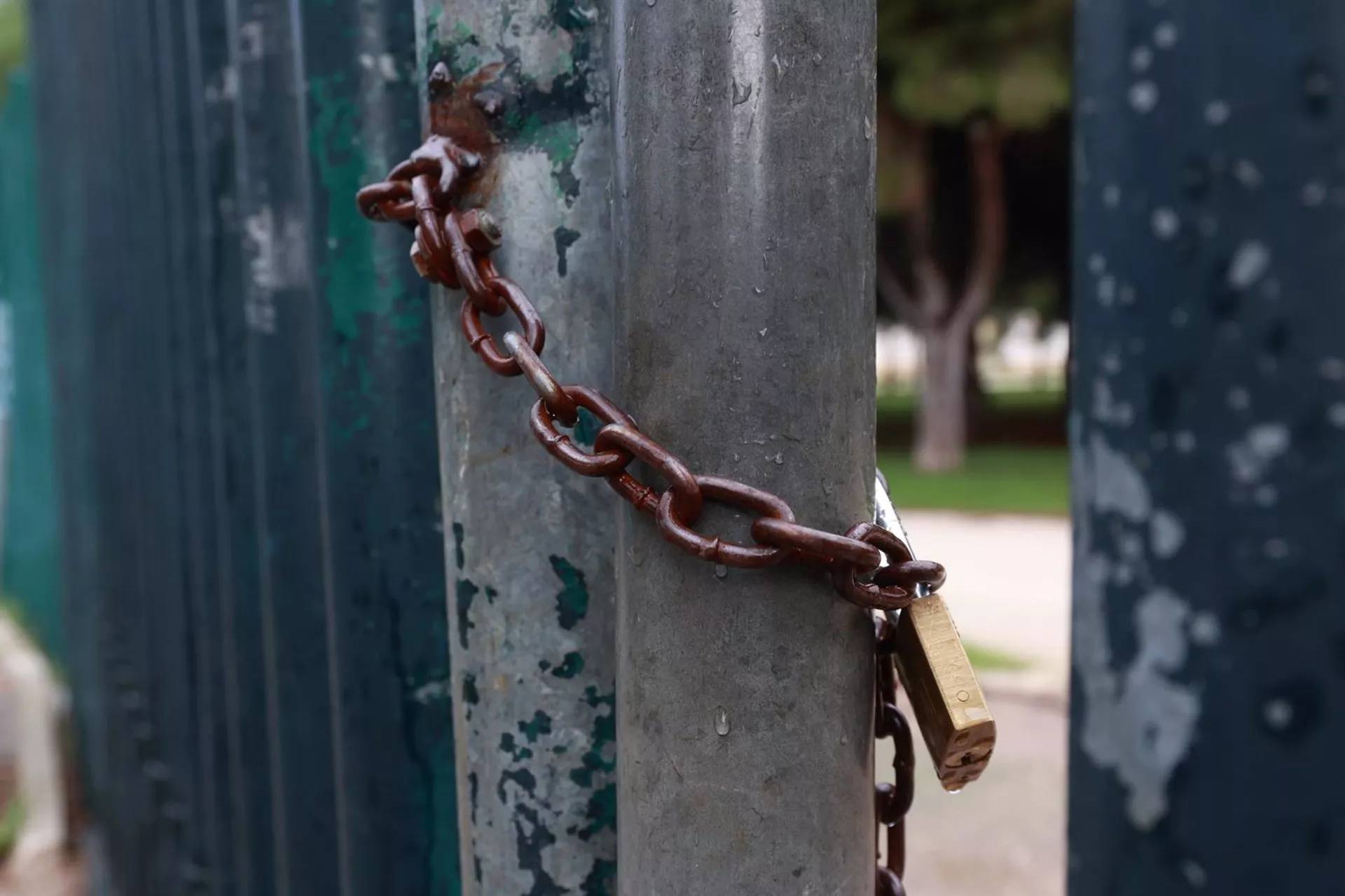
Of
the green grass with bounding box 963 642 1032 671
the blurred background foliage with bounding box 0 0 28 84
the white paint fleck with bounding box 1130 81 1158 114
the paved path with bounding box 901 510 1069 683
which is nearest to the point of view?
the white paint fleck with bounding box 1130 81 1158 114

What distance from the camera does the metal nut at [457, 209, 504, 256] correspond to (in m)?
0.66

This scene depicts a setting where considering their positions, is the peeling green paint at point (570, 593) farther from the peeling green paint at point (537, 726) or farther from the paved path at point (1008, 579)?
the paved path at point (1008, 579)

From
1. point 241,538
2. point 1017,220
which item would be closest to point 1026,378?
point 1017,220

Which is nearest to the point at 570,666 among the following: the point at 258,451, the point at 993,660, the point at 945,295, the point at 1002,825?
the point at 258,451

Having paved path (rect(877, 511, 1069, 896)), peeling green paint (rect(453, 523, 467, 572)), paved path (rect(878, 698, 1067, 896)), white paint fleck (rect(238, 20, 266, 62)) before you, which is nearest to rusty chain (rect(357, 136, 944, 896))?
peeling green paint (rect(453, 523, 467, 572))

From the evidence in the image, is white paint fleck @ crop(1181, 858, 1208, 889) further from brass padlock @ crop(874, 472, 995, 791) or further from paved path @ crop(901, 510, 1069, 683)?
paved path @ crop(901, 510, 1069, 683)

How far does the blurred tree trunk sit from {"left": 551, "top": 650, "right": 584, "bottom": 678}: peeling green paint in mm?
12116

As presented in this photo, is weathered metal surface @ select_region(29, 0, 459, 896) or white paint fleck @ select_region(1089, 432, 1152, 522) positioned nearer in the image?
white paint fleck @ select_region(1089, 432, 1152, 522)

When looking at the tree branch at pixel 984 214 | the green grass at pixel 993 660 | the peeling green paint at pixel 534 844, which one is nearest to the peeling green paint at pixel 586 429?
the peeling green paint at pixel 534 844

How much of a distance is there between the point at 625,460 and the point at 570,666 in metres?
0.19

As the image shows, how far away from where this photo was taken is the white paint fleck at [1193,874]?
651 mm

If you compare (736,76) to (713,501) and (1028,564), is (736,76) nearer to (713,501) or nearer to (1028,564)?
(713,501)

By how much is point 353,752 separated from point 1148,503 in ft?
2.19

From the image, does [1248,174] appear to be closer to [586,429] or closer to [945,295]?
[586,429]
